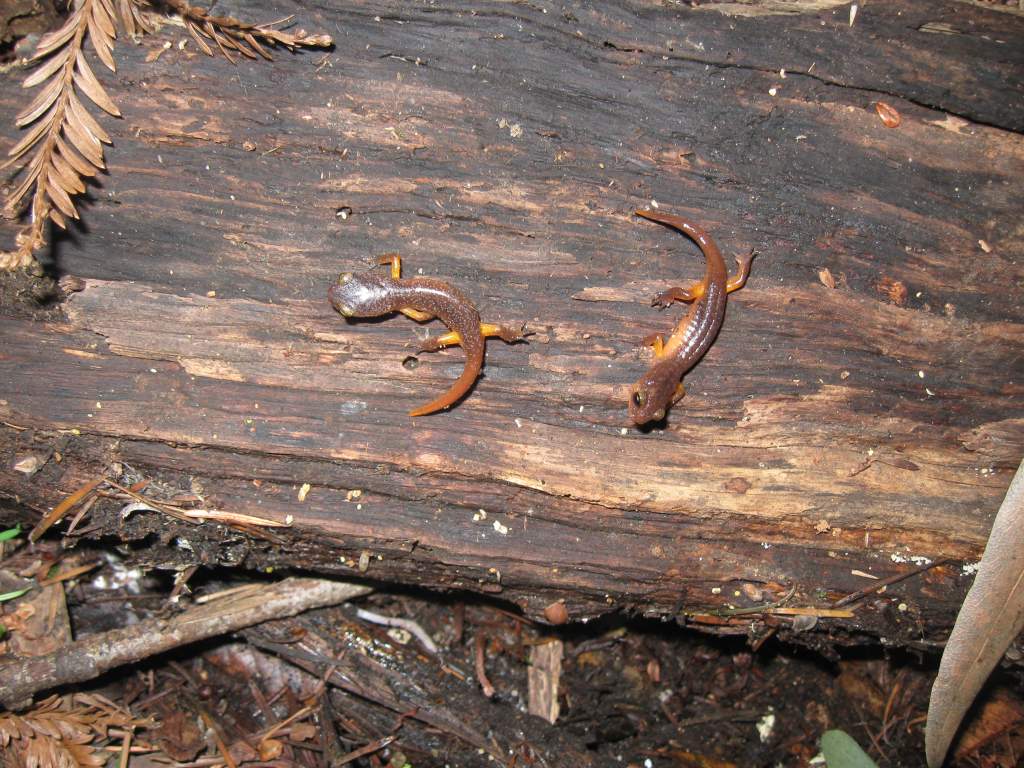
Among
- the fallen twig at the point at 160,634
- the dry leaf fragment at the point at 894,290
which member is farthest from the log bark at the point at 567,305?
the fallen twig at the point at 160,634

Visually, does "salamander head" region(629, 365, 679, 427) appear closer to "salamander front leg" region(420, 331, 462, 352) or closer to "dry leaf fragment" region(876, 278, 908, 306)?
"salamander front leg" region(420, 331, 462, 352)

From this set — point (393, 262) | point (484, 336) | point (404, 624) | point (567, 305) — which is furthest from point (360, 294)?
point (404, 624)

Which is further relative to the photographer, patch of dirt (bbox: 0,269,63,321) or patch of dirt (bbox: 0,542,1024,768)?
patch of dirt (bbox: 0,542,1024,768)

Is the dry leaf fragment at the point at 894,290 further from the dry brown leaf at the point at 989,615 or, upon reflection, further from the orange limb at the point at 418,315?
the orange limb at the point at 418,315

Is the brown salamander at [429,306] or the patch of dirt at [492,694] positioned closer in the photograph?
the brown salamander at [429,306]

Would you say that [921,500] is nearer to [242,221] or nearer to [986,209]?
[986,209]

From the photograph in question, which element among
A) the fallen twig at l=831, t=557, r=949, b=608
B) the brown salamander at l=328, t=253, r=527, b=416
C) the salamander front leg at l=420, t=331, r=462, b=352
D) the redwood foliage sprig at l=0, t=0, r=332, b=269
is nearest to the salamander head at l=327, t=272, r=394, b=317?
the brown salamander at l=328, t=253, r=527, b=416
